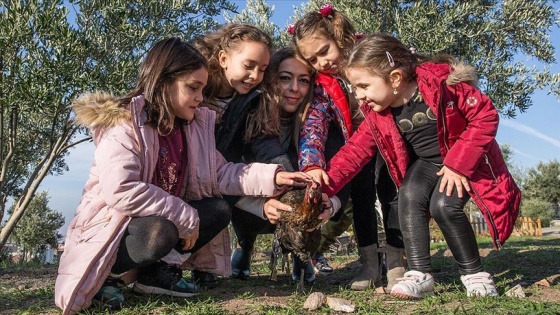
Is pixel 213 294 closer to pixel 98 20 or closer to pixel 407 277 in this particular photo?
pixel 407 277

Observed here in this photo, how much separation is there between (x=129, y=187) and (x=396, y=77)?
187cm

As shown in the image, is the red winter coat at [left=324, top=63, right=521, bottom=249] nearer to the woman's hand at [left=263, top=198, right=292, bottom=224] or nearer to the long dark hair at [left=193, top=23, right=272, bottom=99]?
the woman's hand at [left=263, top=198, right=292, bottom=224]

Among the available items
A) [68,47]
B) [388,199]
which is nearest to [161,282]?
[388,199]

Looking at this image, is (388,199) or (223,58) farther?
(223,58)

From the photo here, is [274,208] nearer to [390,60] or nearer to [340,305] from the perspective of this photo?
[340,305]

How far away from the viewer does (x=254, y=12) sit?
17094mm

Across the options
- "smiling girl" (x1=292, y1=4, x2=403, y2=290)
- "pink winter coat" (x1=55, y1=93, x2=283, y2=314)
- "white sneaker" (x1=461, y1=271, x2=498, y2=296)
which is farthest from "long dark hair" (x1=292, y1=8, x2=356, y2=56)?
"white sneaker" (x1=461, y1=271, x2=498, y2=296)

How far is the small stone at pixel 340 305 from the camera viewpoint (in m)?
2.72

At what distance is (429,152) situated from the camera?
349cm

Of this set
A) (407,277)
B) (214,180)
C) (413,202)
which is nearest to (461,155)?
(413,202)

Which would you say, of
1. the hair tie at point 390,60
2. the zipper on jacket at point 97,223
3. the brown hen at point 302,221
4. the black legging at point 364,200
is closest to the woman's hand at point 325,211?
the brown hen at point 302,221

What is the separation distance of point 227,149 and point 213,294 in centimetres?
116

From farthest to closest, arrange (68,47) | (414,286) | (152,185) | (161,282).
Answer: (68,47) → (161,282) → (414,286) → (152,185)

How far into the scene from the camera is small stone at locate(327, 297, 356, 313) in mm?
2719
